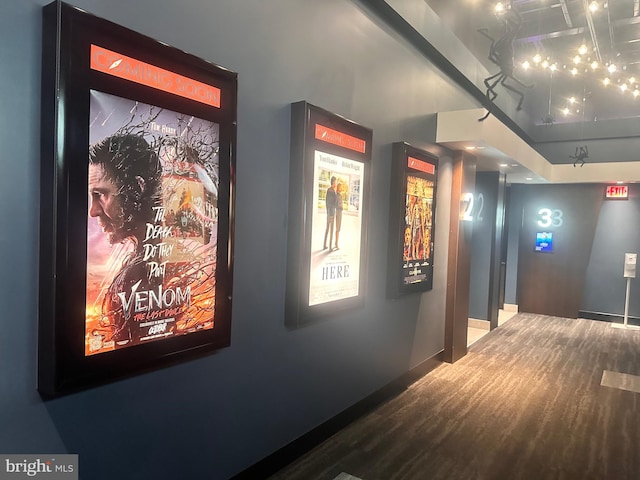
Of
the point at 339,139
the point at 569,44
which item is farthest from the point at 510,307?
the point at 339,139

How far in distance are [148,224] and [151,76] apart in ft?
2.08

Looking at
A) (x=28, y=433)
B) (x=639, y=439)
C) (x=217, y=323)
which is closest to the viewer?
(x=28, y=433)

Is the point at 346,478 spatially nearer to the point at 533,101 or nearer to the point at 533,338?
the point at 533,338

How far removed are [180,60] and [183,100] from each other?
0.18 m

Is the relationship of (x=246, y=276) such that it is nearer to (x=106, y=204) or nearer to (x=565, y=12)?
(x=106, y=204)

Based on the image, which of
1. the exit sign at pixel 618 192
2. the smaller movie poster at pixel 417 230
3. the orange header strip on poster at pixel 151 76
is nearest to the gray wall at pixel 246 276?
the orange header strip on poster at pixel 151 76

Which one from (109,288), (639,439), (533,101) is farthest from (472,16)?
(109,288)

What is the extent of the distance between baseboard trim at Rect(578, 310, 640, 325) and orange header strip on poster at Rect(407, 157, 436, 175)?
5.72 meters

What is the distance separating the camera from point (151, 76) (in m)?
1.97

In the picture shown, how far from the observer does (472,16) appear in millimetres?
5988

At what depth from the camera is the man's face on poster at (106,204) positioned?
69.7 inches

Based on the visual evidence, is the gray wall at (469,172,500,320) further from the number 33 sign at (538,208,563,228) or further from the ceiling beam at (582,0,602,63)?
the ceiling beam at (582,0,602,63)

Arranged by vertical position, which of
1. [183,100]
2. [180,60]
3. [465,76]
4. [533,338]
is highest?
[465,76]

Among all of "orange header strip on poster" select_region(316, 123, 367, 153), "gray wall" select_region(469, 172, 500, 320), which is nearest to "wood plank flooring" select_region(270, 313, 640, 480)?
"gray wall" select_region(469, 172, 500, 320)
